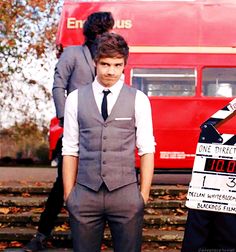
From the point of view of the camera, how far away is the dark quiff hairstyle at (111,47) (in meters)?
4.12

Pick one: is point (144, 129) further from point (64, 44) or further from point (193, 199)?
point (64, 44)

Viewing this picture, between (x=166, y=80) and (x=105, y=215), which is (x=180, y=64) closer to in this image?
(x=166, y=80)

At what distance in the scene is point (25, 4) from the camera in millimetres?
21625

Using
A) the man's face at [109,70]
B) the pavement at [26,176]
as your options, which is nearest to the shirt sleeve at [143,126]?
the man's face at [109,70]

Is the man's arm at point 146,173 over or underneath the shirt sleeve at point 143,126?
underneath

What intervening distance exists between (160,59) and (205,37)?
2.73ft

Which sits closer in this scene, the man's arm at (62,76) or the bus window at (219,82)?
the man's arm at (62,76)

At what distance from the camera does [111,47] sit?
4.12 m

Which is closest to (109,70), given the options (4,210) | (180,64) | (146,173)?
(146,173)

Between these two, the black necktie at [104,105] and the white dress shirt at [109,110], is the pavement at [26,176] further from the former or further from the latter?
the black necktie at [104,105]

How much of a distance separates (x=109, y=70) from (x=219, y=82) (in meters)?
7.22

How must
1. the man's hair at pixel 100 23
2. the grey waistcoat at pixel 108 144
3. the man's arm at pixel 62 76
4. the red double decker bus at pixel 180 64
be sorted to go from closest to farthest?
1. the grey waistcoat at pixel 108 144
2. the man's hair at pixel 100 23
3. the man's arm at pixel 62 76
4. the red double decker bus at pixel 180 64

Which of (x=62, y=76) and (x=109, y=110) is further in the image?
(x=62, y=76)

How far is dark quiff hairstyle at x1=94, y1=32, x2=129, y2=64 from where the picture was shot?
412 cm
